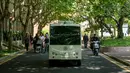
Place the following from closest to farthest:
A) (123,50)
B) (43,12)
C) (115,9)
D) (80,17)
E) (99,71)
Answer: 1. (99,71)
2. (123,50)
3. (115,9)
4. (43,12)
5. (80,17)

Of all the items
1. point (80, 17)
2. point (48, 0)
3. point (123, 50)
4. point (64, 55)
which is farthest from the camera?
point (80, 17)

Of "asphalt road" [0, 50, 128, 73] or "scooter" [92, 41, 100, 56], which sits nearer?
"asphalt road" [0, 50, 128, 73]

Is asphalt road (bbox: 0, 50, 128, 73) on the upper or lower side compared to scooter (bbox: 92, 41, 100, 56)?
lower

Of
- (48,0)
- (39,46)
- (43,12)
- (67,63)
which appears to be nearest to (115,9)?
(48,0)

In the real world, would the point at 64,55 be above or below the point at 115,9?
below

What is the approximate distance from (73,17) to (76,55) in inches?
1687

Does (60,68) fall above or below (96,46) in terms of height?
below

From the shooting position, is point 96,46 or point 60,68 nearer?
point 60,68

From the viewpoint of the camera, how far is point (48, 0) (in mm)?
39844

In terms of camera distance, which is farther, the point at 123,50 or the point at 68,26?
the point at 123,50

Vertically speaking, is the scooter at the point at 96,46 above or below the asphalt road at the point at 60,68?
above

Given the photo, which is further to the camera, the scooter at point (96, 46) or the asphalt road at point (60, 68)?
the scooter at point (96, 46)

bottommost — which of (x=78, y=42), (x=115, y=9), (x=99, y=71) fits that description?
(x=99, y=71)

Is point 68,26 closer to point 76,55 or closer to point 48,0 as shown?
point 76,55
